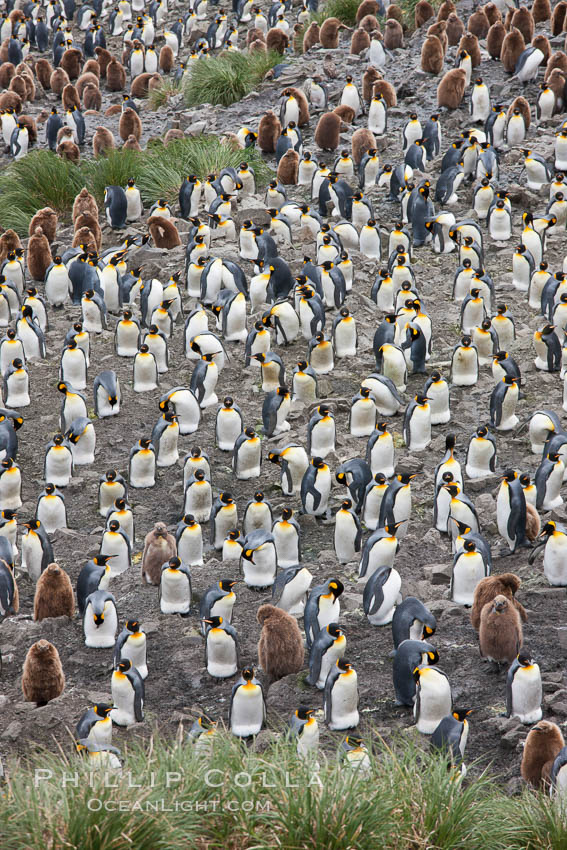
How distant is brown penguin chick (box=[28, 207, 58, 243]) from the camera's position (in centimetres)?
1745

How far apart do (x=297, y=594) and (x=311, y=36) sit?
1831cm

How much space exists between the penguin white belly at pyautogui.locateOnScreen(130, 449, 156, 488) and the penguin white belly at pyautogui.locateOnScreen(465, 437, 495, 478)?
330 cm

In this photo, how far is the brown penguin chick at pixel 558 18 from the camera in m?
22.4

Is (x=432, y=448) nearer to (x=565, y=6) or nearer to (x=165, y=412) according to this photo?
(x=165, y=412)

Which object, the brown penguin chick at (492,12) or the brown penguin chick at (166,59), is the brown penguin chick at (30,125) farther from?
the brown penguin chick at (492,12)

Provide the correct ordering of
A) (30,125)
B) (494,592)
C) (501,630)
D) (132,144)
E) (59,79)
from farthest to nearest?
(59,79)
(30,125)
(132,144)
(494,592)
(501,630)

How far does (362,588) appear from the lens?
390 inches

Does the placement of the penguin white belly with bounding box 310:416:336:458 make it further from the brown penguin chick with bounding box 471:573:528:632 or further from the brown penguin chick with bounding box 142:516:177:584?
the brown penguin chick with bounding box 471:573:528:632

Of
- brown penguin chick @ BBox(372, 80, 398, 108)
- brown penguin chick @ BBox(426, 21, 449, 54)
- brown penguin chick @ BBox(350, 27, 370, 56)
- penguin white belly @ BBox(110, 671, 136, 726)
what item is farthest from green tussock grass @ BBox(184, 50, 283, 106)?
penguin white belly @ BBox(110, 671, 136, 726)

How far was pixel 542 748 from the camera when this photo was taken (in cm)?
690

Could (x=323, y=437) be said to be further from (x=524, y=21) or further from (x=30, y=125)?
(x=30, y=125)

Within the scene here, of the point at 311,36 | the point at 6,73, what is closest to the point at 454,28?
the point at 311,36

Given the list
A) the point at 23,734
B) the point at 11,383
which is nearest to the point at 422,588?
the point at 23,734

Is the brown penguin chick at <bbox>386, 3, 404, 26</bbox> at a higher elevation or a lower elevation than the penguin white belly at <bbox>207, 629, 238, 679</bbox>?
higher
